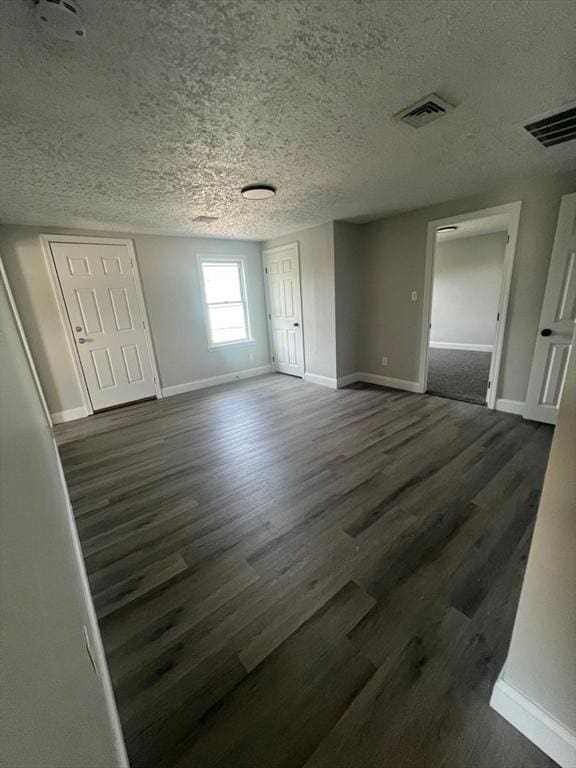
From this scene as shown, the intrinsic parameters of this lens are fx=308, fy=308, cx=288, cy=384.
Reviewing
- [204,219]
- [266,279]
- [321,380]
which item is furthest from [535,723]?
[266,279]

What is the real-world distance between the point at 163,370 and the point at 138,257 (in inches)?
64.4

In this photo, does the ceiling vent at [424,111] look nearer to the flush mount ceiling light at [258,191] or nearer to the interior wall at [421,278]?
the flush mount ceiling light at [258,191]

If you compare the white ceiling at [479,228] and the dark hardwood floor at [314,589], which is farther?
the white ceiling at [479,228]

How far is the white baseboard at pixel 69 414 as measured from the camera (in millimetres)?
3947

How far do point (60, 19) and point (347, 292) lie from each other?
12.6 feet

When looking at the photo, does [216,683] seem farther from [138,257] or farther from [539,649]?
[138,257]

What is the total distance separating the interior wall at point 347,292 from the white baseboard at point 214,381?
1.70 meters

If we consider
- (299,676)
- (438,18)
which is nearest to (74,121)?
(438,18)

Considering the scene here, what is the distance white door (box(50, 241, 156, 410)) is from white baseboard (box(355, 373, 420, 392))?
3337 mm

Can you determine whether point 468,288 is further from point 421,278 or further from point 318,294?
point 318,294

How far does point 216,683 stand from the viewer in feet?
3.90

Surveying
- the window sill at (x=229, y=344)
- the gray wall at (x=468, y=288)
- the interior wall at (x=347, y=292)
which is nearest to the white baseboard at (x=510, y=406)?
the interior wall at (x=347, y=292)

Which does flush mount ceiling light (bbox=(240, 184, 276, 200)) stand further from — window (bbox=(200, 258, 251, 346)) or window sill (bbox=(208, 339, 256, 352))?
window sill (bbox=(208, 339, 256, 352))

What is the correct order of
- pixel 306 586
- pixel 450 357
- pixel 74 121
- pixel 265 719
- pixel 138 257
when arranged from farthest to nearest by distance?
pixel 450 357, pixel 138 257, pixel 74 121, pixel 306 586, pixel 265 719
